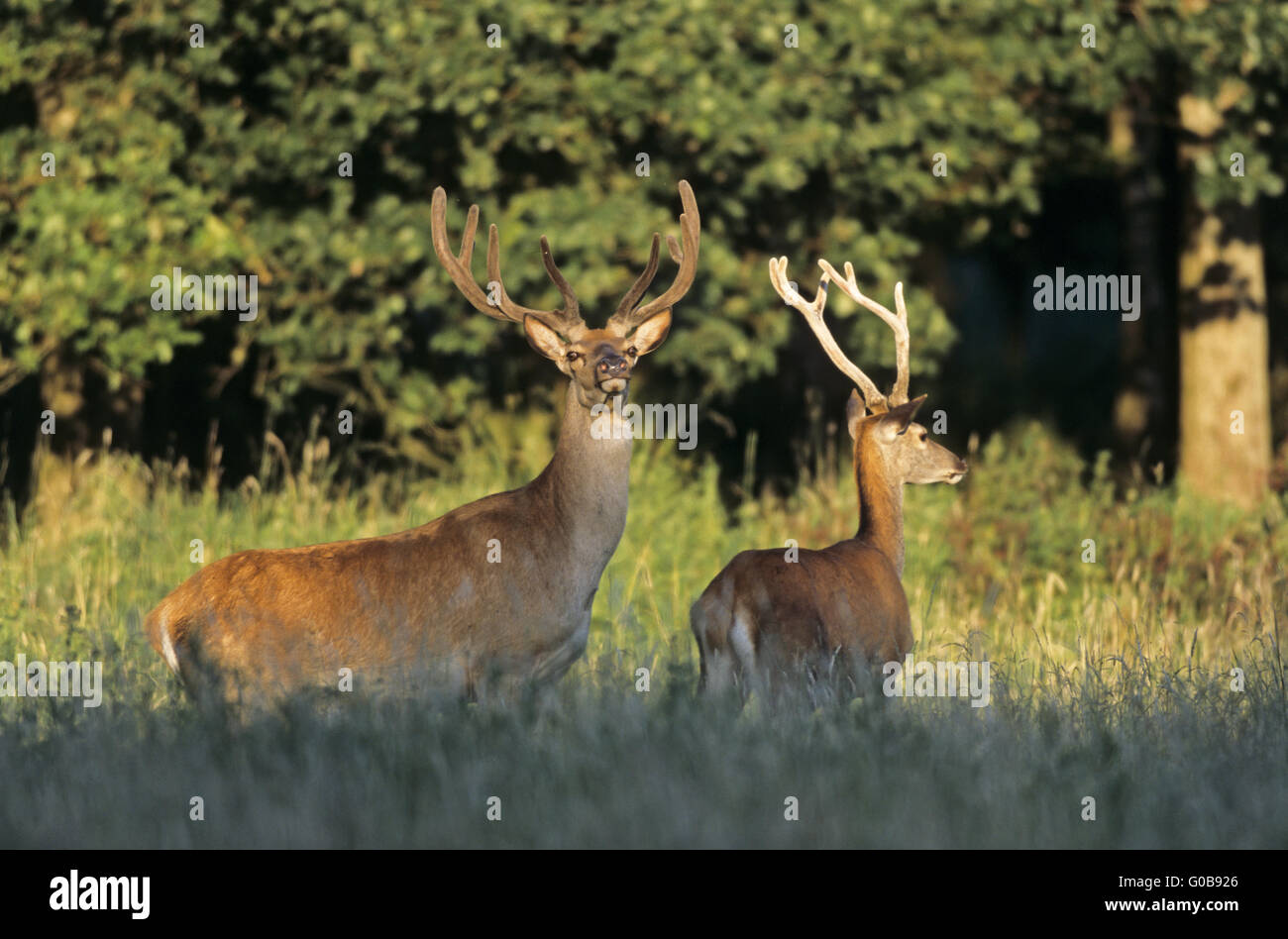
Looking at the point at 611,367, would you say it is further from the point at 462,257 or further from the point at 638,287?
the point at 462,257

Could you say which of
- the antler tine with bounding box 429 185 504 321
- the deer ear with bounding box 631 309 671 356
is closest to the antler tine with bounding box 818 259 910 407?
the deer ear with bounding box 631 309 671 356

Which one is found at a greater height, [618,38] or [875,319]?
[618,38]

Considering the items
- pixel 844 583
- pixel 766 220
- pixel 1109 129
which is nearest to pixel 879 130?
pixel 766 220

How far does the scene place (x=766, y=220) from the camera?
11898 millimetres

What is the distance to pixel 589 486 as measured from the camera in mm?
6746

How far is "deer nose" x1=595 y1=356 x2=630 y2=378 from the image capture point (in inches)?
256

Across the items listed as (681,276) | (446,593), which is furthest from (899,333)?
(446,593)

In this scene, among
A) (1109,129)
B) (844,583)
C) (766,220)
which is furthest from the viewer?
(1109,129)

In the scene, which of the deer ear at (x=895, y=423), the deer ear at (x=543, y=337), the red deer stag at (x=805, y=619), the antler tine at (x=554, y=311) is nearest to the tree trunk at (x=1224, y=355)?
the deer ear at (x=895, y=423)

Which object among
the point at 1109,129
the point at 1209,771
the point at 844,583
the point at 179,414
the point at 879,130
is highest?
the point at 1109,129

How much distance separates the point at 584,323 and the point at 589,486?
598 millimetres

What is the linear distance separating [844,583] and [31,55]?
22.1 ft

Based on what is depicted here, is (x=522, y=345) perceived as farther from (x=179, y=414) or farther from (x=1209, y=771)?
(x=1209, y=771)

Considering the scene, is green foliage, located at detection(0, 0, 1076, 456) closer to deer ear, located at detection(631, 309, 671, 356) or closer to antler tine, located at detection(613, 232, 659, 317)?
antler tine, located at detection(613, 232, 659, 317)
